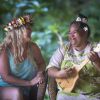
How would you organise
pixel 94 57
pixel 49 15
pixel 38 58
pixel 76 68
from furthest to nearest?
1. pixel 49 15
2. pixel 38 58
3. pixel 76 68
4. pixel 94 57

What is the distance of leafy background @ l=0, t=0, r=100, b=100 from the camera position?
6.81 metres

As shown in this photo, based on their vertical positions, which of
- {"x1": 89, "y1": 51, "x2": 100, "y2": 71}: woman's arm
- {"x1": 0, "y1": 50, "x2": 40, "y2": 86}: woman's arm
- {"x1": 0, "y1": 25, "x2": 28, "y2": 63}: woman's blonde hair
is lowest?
{"x1": 0, "y1": 50, "x2": 40, "y2": 86}: woman's arm

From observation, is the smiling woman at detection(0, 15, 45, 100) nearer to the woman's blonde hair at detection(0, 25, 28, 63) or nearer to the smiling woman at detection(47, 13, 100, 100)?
the woman's blonde hair at detection(0, 25, 28, 63)

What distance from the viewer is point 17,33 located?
420cm

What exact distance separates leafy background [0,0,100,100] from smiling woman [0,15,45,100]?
0.27 metres

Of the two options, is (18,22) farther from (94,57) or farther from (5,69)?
(94,57)

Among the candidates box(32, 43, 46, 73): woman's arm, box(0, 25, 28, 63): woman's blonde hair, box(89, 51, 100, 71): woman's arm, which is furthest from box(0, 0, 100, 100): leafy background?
box(89, 51, 100, 71): woman's arm

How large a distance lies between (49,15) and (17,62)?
6.11 meters

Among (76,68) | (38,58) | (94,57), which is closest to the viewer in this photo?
(94,57)

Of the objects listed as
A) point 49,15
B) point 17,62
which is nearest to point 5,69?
point 17,62

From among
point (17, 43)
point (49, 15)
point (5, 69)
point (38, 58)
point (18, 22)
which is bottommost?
point (5, 69)

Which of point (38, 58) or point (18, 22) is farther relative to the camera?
point (38, 58)

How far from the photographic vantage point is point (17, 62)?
165 inches

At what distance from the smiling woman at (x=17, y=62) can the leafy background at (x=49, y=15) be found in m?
0.27
